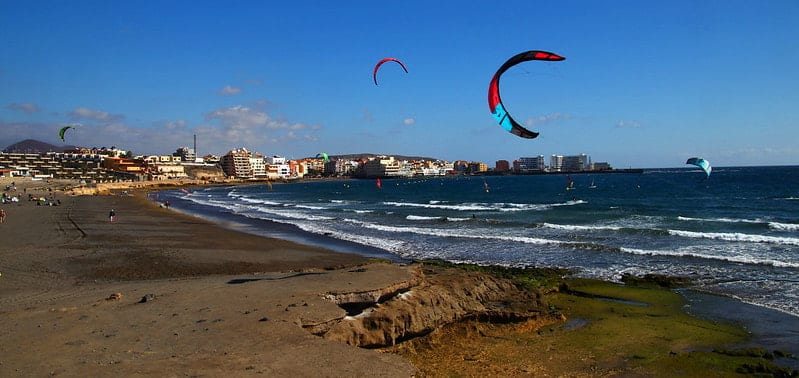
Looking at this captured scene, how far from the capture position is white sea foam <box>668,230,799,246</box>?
1966cm

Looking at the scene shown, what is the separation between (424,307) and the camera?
8859 mm

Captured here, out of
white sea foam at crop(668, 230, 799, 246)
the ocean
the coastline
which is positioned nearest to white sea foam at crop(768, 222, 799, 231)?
the ocean

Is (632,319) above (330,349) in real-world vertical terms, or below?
below

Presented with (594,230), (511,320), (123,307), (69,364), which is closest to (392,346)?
(511,320)

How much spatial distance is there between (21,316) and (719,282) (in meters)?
15.1

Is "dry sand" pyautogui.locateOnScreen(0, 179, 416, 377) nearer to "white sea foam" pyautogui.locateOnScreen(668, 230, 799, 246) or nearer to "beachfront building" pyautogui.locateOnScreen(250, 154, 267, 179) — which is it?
"white sea foam" pyautogui.locateOnScreen(668, 230, 799, 246)

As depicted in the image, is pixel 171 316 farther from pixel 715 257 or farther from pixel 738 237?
pixel 738 237

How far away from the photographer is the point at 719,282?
1309cm

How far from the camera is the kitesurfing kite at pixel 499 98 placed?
9420 mm

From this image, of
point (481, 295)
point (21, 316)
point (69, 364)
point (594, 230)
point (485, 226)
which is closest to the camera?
point (69, 364)

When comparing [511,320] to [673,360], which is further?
[511,320]

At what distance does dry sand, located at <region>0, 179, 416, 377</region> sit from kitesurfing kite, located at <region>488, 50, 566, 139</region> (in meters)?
3.75

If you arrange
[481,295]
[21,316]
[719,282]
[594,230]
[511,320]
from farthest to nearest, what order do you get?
[594,230], [719,282], [481,295], [511,320], [21,316]

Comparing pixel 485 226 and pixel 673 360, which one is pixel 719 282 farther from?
pixel 485 226
